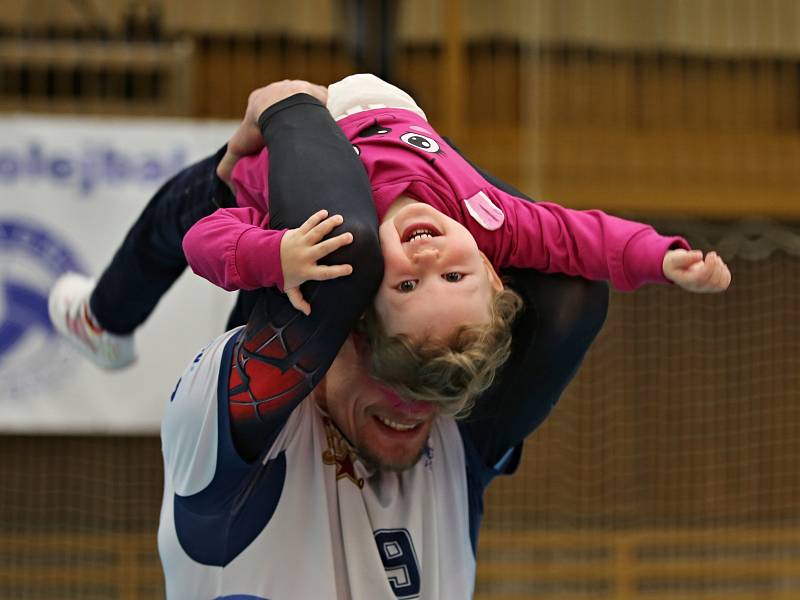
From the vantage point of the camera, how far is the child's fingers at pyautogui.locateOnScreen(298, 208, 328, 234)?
1.12m

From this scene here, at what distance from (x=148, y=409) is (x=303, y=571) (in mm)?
2636

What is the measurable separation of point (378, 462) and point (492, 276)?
0.94ft

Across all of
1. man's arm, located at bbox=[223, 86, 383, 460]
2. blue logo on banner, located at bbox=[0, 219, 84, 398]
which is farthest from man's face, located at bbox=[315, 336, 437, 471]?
blue logo on banner, located at bbox=[0, 219, 84, 398]

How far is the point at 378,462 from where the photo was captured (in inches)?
55.0

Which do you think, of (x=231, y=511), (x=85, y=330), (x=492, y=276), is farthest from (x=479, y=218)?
(x=85, y=330)

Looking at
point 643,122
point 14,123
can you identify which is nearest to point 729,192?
point 643,122

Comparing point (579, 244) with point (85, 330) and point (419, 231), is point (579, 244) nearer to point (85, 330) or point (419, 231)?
Answer: point (419, 231)

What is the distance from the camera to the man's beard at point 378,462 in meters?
1.39

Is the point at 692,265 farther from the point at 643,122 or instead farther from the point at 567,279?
the point at 643,122

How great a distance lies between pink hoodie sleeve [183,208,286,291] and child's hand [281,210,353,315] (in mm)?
14

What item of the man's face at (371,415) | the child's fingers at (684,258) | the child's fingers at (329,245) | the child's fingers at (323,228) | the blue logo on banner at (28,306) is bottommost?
the blue logo on banner at (28,306)

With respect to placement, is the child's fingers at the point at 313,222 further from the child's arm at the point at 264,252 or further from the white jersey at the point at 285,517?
the white jersey at the point at 285,517

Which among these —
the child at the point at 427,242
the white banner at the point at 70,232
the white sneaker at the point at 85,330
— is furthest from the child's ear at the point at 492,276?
the white banner at the point at 70,232

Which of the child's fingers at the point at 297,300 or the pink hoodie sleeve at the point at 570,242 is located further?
the pink hoodie sleeve at the point at 570,242
